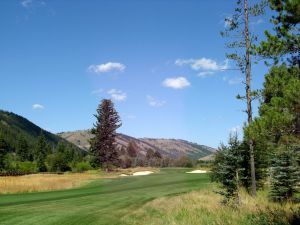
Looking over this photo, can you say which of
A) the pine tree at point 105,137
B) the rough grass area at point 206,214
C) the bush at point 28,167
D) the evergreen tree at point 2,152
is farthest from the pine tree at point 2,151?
the rough grass area at point 206,214

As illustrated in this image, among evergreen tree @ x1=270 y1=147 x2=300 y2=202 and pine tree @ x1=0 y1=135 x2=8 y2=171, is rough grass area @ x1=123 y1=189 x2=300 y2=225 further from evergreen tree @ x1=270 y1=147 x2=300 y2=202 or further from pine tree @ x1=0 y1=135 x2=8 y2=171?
pine tree @ x1=0 y1=135 x2=8 y2=171

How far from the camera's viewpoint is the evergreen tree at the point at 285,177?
2430 centimetres

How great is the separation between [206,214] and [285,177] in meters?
7.75

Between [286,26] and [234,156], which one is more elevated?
[286,26]

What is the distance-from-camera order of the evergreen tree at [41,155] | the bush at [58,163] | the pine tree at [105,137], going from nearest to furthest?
the pine tree at [105,137] < the bush at [58,163] < the evergreen tree at [41,155]

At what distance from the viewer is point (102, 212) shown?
20.2 metres

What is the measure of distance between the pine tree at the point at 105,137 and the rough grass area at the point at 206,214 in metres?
51.2

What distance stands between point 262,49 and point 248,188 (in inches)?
576

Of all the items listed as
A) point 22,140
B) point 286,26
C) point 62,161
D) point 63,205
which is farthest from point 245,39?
point 22,140

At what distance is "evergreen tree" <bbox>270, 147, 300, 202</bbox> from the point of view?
2430 centimetres

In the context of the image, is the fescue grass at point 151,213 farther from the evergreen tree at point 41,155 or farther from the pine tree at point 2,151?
the evergreen tree at point 41,155

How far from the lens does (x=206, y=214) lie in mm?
19094

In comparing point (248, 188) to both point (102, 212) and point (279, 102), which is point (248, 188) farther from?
point (279, 102)

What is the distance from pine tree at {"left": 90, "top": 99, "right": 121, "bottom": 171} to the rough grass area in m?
51.2
